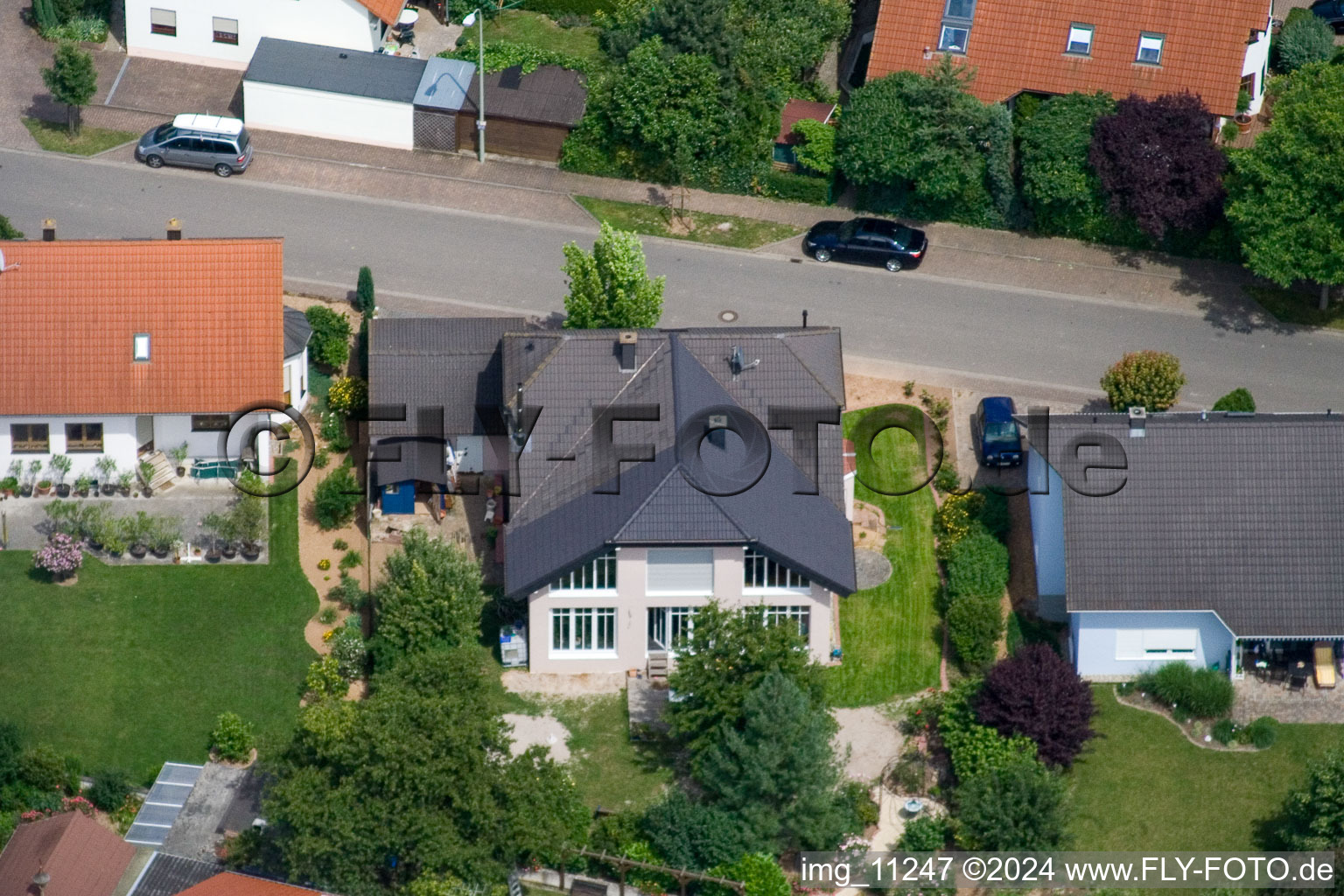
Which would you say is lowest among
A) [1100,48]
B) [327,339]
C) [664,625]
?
[664,625]

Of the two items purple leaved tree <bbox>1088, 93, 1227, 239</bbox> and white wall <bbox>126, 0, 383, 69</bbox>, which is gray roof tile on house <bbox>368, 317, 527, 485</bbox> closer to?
white wall <bbox>126, 0, 383, 69</bbox>

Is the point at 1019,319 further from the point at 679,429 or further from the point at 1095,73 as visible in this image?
the point at 679,429

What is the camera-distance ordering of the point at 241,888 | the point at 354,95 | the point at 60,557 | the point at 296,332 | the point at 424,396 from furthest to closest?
the point at 354,95 < the point at 296,332 < the point at 424,396 < the point at 60,557 < the point at 241,888

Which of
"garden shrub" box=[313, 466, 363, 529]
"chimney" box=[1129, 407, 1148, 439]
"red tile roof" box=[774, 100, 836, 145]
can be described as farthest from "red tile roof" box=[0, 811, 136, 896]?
"red tile roof" box=[774, 100, 836, 145]

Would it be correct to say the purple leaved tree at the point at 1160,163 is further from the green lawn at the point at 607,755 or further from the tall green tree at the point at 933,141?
the green lawn at the point at 607,755

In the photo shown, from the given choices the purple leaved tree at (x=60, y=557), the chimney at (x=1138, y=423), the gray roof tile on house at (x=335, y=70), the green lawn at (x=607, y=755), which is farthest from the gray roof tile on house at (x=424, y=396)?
the chimney at (x=1138, y=423)

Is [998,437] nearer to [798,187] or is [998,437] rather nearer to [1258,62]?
[798,187]

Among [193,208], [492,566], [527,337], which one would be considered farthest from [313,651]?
[193,208]

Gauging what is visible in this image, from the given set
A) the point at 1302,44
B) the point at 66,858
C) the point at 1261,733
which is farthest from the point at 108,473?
the point at 1302,44
